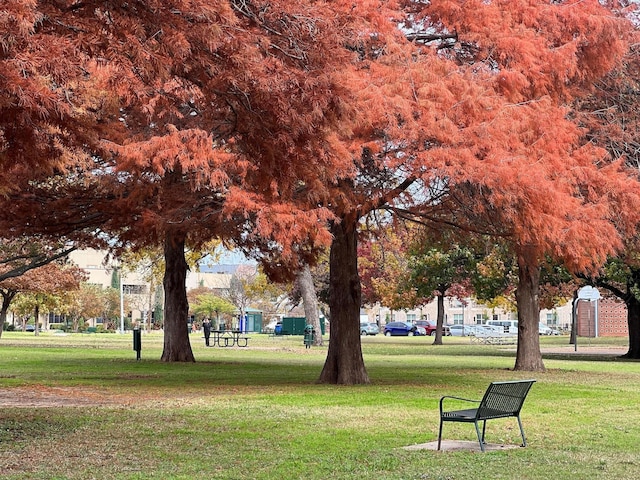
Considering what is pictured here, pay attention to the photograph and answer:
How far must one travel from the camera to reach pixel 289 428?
14648 millimetres

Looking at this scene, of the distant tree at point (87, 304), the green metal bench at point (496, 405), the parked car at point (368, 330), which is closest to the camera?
the green metal bench at point (496, 405)

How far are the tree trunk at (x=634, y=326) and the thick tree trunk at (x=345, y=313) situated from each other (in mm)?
21419

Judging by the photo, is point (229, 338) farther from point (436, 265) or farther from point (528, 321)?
point (528, 321)

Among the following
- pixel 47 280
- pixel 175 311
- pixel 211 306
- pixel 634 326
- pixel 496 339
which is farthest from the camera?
pixel 211 306

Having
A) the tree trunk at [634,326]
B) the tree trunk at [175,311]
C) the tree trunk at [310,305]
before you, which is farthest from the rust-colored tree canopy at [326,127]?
the tree trunk at [310,305]

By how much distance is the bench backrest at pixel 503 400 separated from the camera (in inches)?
471

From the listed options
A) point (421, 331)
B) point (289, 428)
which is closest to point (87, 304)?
point (421, 331)

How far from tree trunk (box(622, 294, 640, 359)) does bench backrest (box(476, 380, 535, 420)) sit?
103 ft

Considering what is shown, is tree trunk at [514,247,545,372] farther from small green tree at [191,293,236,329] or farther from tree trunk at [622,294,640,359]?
small green tree at [191,293,236,329]

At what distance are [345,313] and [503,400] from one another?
12045mm

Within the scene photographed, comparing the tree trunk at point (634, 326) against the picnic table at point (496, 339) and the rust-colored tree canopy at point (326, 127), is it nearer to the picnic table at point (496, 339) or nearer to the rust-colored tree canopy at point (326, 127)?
the rust-colored tree canopy at point (326, 127)

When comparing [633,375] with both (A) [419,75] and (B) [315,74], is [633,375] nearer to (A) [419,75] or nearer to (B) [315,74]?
(A) [419,75]

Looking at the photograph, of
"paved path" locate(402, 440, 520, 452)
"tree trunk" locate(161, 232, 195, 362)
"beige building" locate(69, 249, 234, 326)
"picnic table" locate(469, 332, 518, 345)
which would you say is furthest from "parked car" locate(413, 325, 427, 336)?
"paved path" locate(402, 440, 520, 452)

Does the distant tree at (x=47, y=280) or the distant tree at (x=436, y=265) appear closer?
the distant tree at (x=436, y=265)
